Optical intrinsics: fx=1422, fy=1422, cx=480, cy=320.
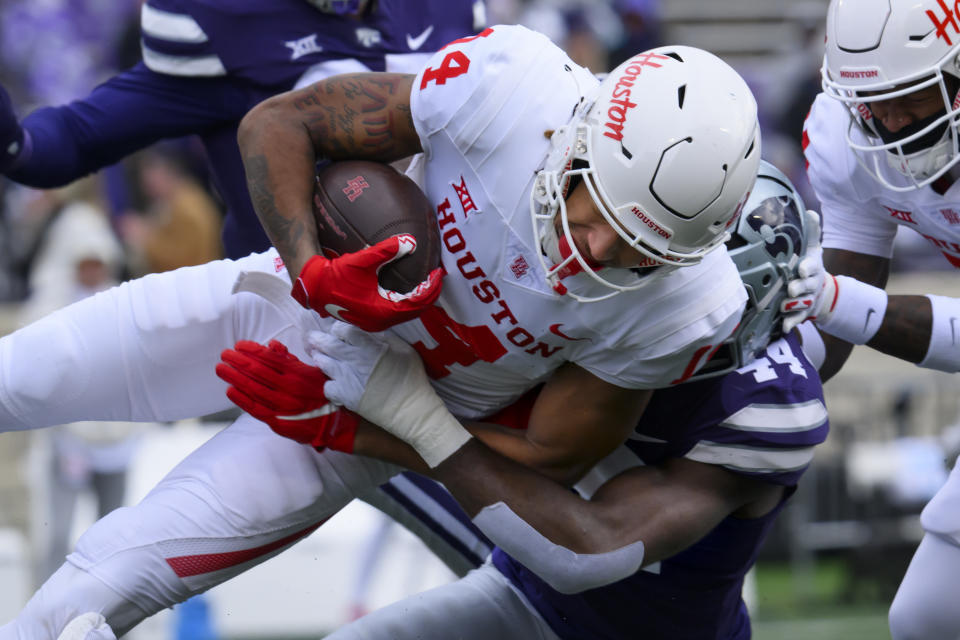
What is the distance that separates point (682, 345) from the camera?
2.64 m

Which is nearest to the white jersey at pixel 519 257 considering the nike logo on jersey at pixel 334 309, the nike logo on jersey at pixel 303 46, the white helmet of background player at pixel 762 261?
the white helmet of background player at pixel 762 261

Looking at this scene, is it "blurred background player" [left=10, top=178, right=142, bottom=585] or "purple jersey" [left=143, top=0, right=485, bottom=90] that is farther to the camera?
"blurred background player" [left=10, top=178, right=142, bottom=585]

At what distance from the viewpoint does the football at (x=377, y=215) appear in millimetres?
2664

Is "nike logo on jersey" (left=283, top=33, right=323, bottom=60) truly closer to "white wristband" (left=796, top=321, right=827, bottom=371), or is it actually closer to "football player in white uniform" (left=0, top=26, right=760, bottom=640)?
"football player in white uniform" (left=0, top=26, right=760, bottom=640)

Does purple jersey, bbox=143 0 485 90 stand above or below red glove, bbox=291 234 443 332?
below

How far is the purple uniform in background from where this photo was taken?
3852 millimetres

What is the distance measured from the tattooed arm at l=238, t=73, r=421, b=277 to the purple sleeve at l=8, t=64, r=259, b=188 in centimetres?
111

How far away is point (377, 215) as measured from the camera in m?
2.68

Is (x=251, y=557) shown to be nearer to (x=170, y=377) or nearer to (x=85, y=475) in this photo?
(x=170, y=377)

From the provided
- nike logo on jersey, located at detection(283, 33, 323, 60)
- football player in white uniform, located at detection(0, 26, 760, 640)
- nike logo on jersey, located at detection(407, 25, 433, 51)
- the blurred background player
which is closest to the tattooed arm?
football player in white uniform, located at detection(0, 26, 760, 640)

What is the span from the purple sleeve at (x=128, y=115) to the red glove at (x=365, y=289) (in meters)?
1.44

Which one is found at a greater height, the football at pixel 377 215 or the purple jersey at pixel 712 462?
the football at pixel 377 215

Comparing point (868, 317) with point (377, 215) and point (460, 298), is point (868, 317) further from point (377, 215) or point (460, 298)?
point (377, 215)

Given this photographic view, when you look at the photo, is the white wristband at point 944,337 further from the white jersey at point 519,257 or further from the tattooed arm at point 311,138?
the tattooed arm at point 311,138
